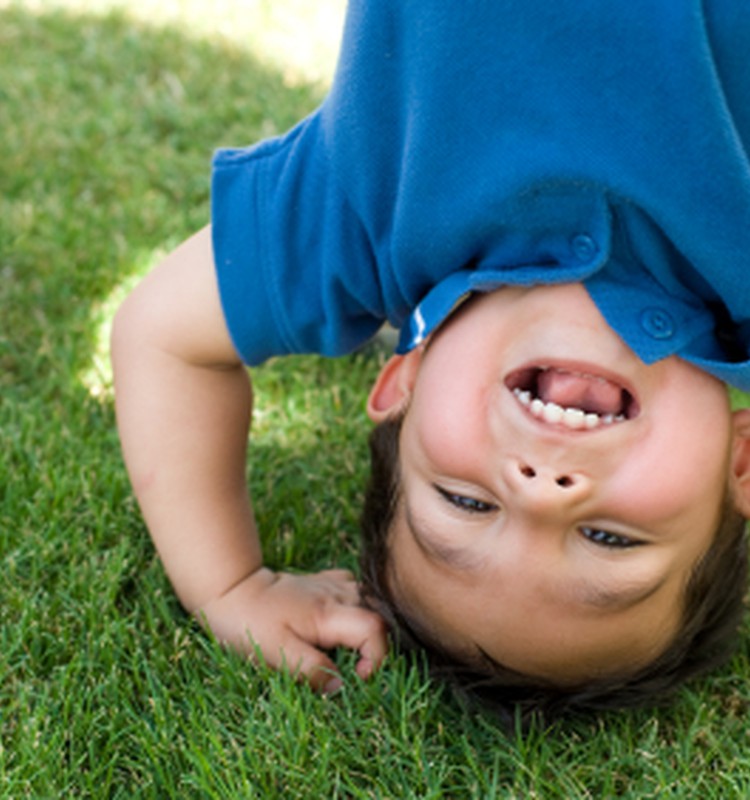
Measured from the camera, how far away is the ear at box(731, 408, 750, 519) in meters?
1.65

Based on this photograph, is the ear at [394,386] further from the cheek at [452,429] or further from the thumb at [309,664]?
the thumb at [309,664]

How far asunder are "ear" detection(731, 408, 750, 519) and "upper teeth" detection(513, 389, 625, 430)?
223mm

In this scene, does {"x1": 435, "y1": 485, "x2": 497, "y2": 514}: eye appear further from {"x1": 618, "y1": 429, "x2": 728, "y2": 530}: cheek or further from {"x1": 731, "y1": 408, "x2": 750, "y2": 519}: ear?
{"x1": 731, "y1": 408, "x2": 750, "y2": 519}: ear

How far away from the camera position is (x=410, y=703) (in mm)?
1697

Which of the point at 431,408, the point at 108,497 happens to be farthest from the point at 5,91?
the point at 431,408

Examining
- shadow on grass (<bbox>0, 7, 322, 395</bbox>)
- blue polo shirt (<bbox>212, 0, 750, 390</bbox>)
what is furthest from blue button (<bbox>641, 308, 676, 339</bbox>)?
shadow on grass (<bbox>0, 7, 322, 395</bbox>)

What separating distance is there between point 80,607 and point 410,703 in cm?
48

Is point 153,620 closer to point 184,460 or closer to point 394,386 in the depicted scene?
point 184,460

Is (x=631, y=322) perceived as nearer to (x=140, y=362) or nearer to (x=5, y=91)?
(x=140, y=362)

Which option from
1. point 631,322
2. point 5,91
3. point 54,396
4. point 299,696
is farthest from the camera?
point 5,91

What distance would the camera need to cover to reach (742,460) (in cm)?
166

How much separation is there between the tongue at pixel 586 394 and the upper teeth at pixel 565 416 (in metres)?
0.02

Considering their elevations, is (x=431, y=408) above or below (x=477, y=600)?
above

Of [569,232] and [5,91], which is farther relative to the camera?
[5,91]
